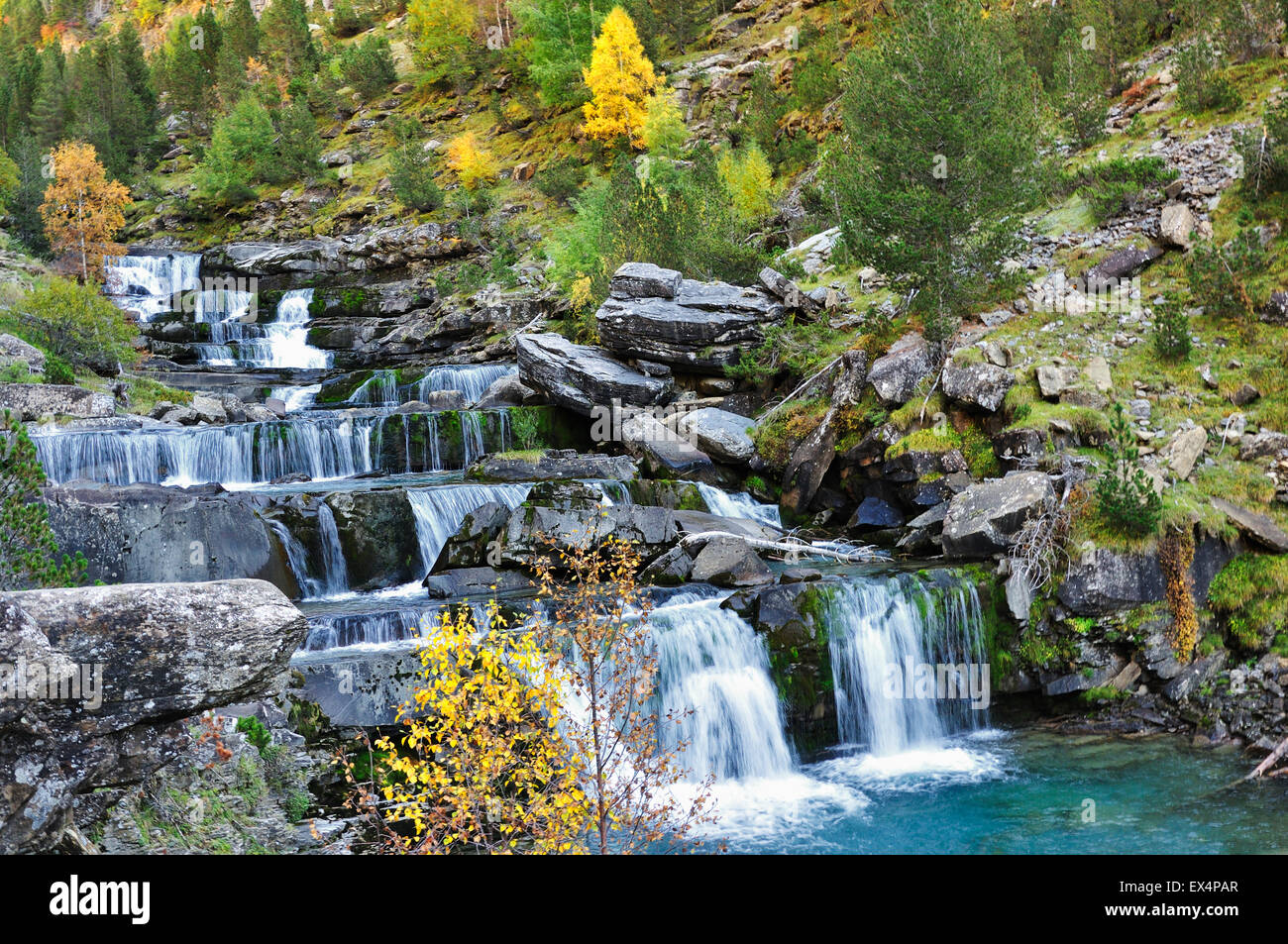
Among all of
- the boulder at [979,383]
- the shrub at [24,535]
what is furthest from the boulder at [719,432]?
the shrub at [24,535]

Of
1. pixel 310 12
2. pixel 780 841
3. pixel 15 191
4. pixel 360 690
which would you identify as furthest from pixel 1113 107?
pixel 310 12

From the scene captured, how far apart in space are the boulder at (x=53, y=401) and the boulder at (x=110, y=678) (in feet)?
67.7

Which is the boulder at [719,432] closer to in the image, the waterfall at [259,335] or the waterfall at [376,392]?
the waterfall at [376,392]

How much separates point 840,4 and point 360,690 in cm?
4435

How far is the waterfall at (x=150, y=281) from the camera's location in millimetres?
41156

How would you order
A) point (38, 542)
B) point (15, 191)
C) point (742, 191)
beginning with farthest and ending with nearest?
point (15, 191) → point (742, 191) → point (38, 542)

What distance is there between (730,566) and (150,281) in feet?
129

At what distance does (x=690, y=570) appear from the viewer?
53.8 feet

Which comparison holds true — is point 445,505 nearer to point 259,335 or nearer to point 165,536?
point 165,536

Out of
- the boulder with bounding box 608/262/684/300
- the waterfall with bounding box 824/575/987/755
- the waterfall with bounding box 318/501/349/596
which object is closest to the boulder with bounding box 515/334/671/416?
the boulder with bounding box 608/262/684/300

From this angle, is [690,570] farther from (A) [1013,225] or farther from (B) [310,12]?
(B) [310,12]

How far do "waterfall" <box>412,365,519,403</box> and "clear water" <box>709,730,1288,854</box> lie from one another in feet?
64.2

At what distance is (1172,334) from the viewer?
1719cm

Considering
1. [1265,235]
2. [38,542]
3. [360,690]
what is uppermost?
[1265,235]
